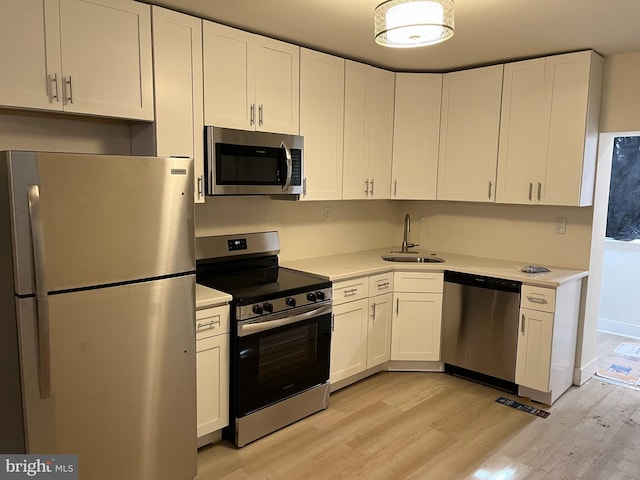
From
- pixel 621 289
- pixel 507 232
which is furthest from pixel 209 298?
pixel 621 289

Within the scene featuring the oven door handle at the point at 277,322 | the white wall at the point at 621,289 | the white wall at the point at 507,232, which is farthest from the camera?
the white wall at the point at 621,289

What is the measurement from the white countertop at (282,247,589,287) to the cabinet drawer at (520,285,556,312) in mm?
43

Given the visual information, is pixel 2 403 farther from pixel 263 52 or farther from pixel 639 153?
pixel 639 153

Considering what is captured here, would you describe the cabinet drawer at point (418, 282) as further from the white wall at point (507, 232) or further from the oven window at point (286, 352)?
the oven window at point (286, 352)

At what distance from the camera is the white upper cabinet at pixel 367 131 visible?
141 inches

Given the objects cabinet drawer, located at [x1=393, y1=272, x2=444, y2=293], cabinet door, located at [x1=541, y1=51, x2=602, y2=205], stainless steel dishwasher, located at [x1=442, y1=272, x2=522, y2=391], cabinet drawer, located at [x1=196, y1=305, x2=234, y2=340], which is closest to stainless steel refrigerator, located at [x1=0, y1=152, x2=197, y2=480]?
cabinet drawer, located at [x1=196, y1=305, x2=234, y2=340]

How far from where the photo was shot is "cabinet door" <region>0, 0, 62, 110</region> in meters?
2.02

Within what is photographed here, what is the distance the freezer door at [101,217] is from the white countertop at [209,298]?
10.5 inches

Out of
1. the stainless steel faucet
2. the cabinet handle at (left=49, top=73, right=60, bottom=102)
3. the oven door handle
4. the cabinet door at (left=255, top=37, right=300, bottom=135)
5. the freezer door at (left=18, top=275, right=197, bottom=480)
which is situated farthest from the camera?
the stainless steel faucet

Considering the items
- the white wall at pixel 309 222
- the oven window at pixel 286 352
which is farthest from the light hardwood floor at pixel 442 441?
the white wall at pixel 309 222

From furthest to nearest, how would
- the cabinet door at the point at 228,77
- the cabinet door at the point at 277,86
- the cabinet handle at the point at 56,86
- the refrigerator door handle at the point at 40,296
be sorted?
the cabinet door at the point at 277,86 < the cabinet door at the point at 228,77 < the cabinet handle at the point at 56,86 < the refrigerator door handle at the point at 40,296

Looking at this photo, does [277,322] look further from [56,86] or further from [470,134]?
[470,134]

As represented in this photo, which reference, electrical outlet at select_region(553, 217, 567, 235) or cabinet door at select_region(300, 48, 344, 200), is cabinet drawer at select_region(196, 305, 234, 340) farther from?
electrical outlet at select_region(553, 217, 567, 235)

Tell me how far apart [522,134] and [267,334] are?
240cm
